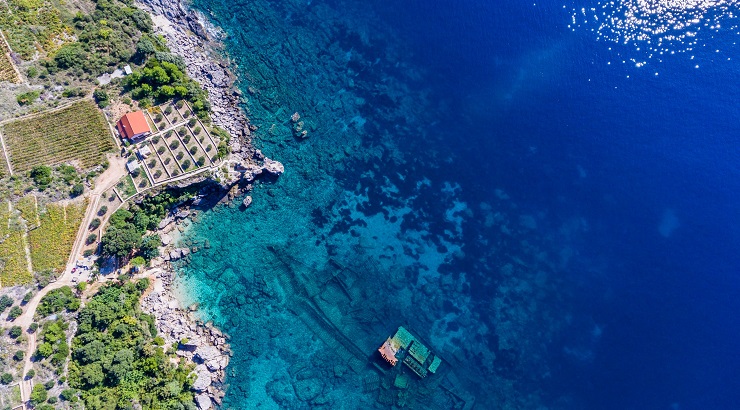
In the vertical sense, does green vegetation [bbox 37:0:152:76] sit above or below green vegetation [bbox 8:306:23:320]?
above

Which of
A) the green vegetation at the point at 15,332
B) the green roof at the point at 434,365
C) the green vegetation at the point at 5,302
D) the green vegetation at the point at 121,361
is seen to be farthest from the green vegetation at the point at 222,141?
the green roof at the point at 434,365

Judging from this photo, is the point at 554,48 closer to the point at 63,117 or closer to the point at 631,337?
the point at 631,337

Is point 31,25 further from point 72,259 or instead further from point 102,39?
point 72,259

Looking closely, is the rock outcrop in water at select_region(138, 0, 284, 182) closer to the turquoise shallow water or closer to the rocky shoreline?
the rocky shoreline

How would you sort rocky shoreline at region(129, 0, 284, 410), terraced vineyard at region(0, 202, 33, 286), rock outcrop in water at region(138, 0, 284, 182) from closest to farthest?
terraced vineyard at region(0, 202, 33, 286) < rocky shoreline at region(129, 0, 284, 410) < rock outcrop in water at region(138, 0, 284, 182)

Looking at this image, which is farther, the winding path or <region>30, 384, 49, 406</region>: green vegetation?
the winding path

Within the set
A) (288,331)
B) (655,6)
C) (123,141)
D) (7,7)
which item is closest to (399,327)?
(288,331)

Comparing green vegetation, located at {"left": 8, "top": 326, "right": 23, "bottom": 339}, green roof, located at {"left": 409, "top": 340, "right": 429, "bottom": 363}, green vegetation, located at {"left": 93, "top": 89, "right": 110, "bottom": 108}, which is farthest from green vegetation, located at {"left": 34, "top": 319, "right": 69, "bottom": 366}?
green roof, located at {"left": 409, "top": 340, "right": 429, "bottom": 363}
